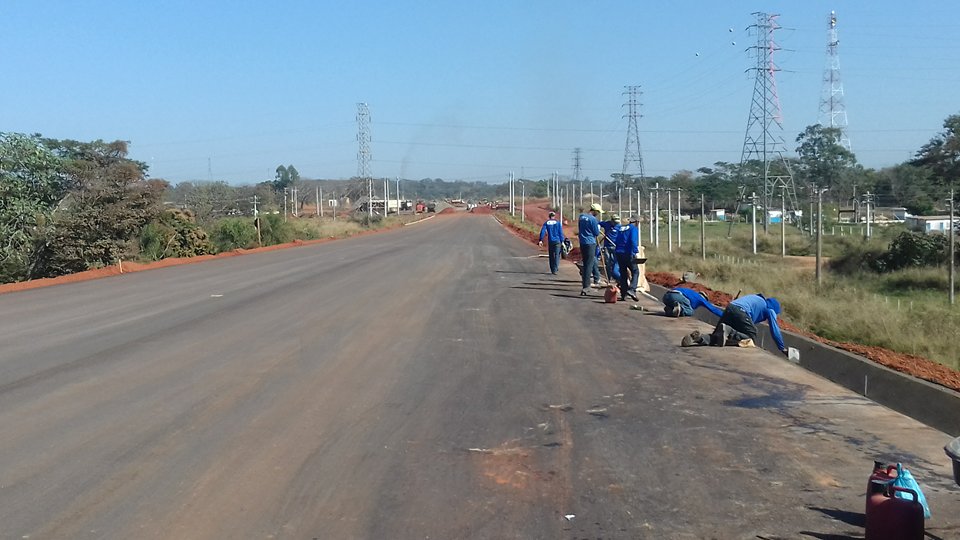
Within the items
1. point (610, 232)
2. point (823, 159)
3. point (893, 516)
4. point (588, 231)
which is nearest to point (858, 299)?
point (610, 232)

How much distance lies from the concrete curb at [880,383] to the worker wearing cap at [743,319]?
1.36 ft

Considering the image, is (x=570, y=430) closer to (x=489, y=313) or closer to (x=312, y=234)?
(x=489, y=313)

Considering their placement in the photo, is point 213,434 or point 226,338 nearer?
point 213,434

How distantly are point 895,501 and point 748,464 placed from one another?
164cm

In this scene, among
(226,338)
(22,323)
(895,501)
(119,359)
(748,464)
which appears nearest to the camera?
(895,501)

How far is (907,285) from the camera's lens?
26.5 meters

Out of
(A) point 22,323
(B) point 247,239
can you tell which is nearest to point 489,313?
(A) point 22,323

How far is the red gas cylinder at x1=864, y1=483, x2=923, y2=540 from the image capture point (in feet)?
14.6

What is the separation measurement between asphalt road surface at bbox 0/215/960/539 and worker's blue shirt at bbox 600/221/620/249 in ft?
13.1

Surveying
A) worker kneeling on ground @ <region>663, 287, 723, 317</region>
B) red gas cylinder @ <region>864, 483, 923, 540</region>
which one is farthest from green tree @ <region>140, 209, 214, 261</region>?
red gas cylinder @ <region>864, 483, 923, 540</region>

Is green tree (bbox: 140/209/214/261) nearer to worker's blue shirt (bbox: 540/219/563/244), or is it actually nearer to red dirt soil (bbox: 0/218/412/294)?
red dirt soil (bbox: 0/218/412/294)

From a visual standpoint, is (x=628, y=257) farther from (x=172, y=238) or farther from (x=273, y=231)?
(x=273, y=231)

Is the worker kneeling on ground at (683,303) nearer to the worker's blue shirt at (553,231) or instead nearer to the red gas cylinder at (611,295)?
the red gas cylinder at (611,295)

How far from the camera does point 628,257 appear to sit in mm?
16016
